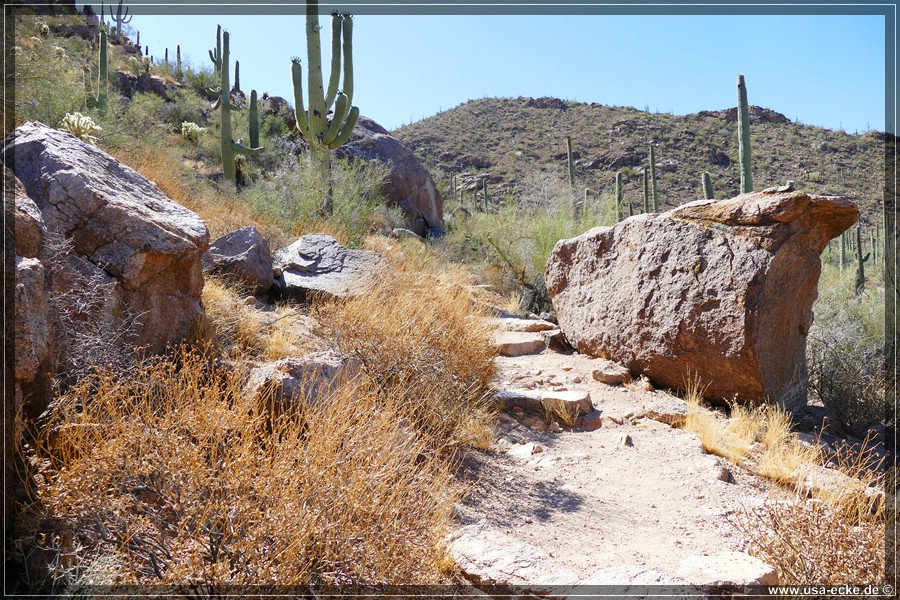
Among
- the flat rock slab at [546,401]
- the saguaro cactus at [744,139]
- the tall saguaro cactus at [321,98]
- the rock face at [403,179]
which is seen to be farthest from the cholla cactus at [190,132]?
the flat rock slab at [546,401]

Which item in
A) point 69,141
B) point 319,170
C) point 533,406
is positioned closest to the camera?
point 69,141

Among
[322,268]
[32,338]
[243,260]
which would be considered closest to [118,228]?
[32,338]

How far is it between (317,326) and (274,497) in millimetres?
3045

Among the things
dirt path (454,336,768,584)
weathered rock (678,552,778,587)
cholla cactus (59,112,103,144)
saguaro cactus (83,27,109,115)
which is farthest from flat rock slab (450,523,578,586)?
saguaro cactus (83,27,109,115)

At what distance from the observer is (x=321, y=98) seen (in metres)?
11.7

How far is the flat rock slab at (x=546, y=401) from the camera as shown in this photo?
18.9ft

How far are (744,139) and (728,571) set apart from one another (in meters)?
9.64

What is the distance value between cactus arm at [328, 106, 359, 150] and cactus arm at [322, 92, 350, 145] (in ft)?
0.34

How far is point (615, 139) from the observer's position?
1388 inches

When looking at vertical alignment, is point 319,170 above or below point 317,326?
above

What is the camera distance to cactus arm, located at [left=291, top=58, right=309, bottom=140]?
11.8 metres

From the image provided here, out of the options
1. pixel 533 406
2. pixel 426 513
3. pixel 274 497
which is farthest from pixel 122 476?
pixel 533 406

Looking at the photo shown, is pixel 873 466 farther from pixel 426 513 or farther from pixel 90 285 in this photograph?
pixel 90 285

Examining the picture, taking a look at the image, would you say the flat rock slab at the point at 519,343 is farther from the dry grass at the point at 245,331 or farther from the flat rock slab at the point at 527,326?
the dry grass at the point at 245,331
